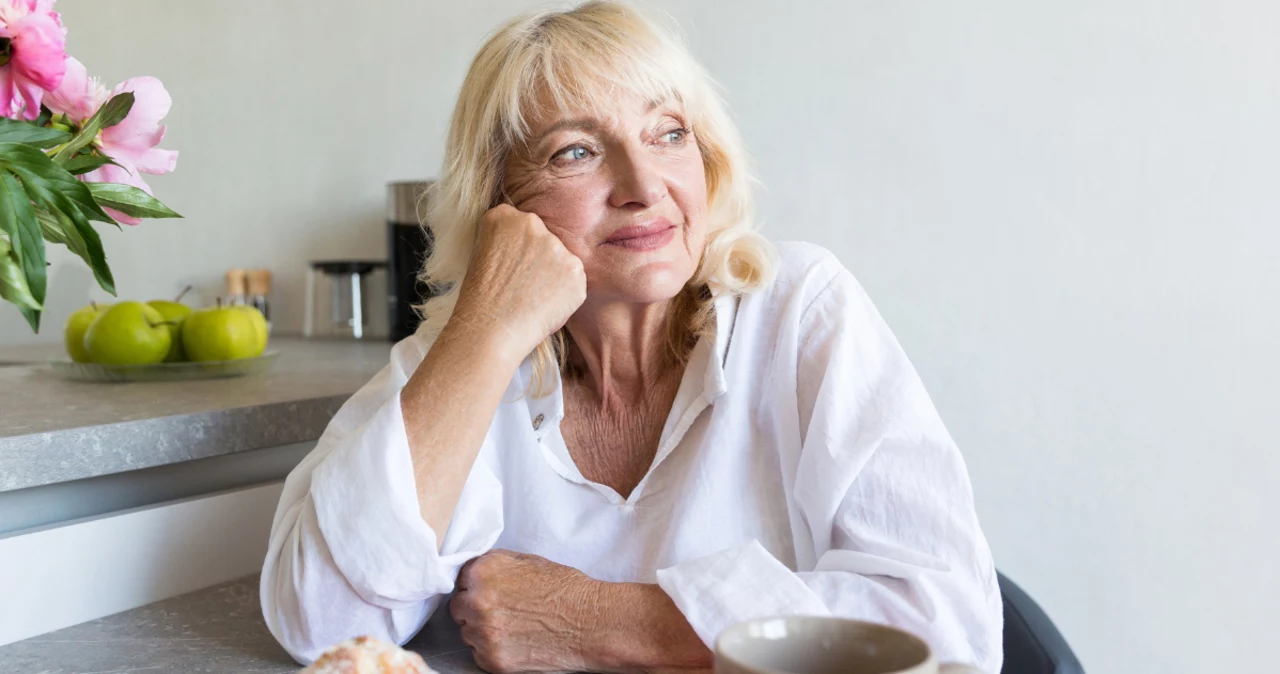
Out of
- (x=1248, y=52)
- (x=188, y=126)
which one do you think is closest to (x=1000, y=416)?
(x=1248, y=52)

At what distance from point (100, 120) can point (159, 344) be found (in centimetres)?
94

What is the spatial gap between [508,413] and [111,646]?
45 centimetres

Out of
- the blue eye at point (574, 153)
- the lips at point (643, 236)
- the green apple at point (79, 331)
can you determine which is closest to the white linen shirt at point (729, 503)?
the lips at point (643, 236)

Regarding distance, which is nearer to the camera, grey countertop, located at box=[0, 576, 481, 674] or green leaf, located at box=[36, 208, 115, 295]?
green leaf, located at box=[36, 208, 115, 295]

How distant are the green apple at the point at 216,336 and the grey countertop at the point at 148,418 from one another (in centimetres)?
4

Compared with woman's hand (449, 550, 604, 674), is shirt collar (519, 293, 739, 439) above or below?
above

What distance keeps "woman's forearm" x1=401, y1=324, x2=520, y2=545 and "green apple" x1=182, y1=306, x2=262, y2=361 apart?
0.76m

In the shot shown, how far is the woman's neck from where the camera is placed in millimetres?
1209

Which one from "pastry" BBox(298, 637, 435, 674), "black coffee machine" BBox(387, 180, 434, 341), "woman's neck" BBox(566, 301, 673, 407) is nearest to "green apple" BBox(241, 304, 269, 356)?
"black coffee machine" BBox(387, 180, 434, 341)

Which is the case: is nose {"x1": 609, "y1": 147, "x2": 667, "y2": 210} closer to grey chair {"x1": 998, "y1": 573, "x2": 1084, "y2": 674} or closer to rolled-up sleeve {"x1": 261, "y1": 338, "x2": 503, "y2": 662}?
rolled-up sleeve {"x1": 261, "y1": 338, "x2": 503, "y2": 662}

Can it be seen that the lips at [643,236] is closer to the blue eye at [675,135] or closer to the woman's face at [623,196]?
the woman's face at [623,196]

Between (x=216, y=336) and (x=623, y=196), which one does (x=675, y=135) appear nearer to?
(x=623, y=196)

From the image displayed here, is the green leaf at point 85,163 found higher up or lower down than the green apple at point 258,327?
higher up

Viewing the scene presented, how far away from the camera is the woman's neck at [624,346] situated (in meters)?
1.21
